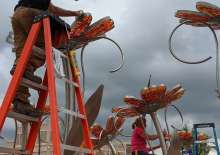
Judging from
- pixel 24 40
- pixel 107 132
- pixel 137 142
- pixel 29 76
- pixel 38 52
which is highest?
pixel 107 132

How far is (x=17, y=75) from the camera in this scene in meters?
3.47

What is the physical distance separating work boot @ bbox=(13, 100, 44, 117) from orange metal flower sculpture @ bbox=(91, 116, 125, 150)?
38.0 ft

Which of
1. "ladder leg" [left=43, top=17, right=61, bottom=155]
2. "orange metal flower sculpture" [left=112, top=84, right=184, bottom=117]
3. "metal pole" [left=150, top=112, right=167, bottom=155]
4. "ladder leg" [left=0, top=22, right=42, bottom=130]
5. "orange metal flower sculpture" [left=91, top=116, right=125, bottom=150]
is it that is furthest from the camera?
"orange metal flower sculpture" [left=91, top=116, right=125, bottom=150]

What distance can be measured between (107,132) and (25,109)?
12062 mm

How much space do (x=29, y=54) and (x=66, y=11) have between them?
0.99m

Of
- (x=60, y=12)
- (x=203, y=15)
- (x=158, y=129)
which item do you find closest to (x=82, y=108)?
(x=60, y=12)

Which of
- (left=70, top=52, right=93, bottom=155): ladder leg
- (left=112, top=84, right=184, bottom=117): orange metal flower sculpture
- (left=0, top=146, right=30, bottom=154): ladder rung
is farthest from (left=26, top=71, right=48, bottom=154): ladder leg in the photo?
(left=112, top=84, right=184, bottom=117): orange metal flower sculpture

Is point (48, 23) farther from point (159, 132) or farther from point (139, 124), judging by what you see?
point (159, 132)

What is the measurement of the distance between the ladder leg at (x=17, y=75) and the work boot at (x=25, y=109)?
1.26 ft

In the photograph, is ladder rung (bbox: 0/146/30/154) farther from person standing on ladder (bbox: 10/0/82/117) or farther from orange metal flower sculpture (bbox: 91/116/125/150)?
orange metal flower sculpture (bbox: 91/116/125/150)

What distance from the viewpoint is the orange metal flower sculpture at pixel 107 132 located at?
15.6 m

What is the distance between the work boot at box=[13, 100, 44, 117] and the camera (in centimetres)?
379

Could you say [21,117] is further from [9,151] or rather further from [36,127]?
[9,151]

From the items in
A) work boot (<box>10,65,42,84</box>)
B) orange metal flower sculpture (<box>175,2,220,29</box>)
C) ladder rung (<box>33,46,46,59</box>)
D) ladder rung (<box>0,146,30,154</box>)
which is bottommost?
ladder rung (<box>0,146,30,154</box>)
